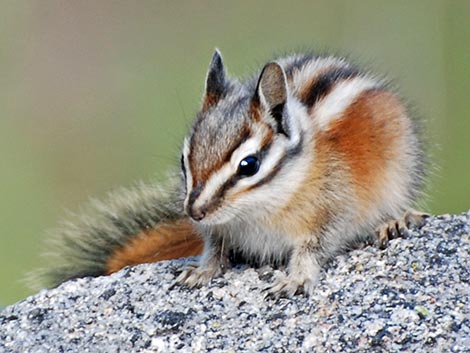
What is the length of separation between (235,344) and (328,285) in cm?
53

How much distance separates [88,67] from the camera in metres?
11.3

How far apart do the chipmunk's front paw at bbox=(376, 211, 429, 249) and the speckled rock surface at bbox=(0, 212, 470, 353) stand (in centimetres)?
6

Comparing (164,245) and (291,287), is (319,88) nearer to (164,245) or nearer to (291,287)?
(291,287)

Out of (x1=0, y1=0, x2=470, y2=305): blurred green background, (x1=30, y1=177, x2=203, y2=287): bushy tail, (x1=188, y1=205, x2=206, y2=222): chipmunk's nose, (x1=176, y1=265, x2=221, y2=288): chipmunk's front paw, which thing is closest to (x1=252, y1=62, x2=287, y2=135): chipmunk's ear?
(x1=188, y1=205, x2=206, y2=222): chipmunk's nose

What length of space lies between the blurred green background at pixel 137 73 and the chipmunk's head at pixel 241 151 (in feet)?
11.7

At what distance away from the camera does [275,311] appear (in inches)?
175

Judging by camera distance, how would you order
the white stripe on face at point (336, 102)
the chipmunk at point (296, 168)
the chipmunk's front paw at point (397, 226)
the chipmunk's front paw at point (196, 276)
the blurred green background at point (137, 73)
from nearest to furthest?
the chipmunk at point (296, 168) < the chipmunk's front paw at point (196, 276) < the chipmunk's front paw at point (397, 226) < the white stripe on face at point (336, 102) < the blurred green background at point (137, 73)

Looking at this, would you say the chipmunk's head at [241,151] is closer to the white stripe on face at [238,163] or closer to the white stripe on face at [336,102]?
the white stripe on face at [238,163]

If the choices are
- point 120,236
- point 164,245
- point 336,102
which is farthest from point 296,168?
point 120,236

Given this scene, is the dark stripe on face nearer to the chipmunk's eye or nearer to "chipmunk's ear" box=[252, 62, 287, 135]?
"chipmunk's ear" box=[252, 62, 287, 135]

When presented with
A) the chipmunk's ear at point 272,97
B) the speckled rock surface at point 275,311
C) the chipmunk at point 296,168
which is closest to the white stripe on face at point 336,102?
the chipmunk at point 296,168

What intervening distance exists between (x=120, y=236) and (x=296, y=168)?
4.08 ft

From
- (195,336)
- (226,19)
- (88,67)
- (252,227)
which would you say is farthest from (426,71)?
(195,336)

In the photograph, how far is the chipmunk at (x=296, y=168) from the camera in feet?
15.1
